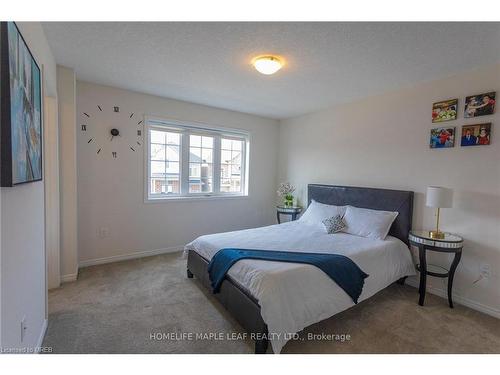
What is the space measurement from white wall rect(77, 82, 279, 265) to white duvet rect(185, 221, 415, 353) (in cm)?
112

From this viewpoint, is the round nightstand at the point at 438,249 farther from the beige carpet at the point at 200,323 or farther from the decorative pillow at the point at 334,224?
the decorative pillow at the point at 334,224

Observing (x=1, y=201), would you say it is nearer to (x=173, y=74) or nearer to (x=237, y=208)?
(x=173, y=74)

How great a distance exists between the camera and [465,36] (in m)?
1.80

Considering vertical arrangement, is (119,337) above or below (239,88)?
below

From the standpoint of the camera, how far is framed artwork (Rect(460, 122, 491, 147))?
229 cm

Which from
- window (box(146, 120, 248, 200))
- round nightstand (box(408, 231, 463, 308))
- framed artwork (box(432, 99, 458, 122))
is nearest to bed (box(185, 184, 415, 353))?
round nightstand (box(408, 231, 463, 308))

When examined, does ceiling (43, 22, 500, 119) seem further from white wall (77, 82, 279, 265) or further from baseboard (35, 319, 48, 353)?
baseboard (35, 319, 48, 353)

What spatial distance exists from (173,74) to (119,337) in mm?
2547

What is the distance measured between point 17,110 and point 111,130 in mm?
2198

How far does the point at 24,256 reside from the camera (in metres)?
1.39

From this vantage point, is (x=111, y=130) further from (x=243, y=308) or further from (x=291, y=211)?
(x=291, y=211)
